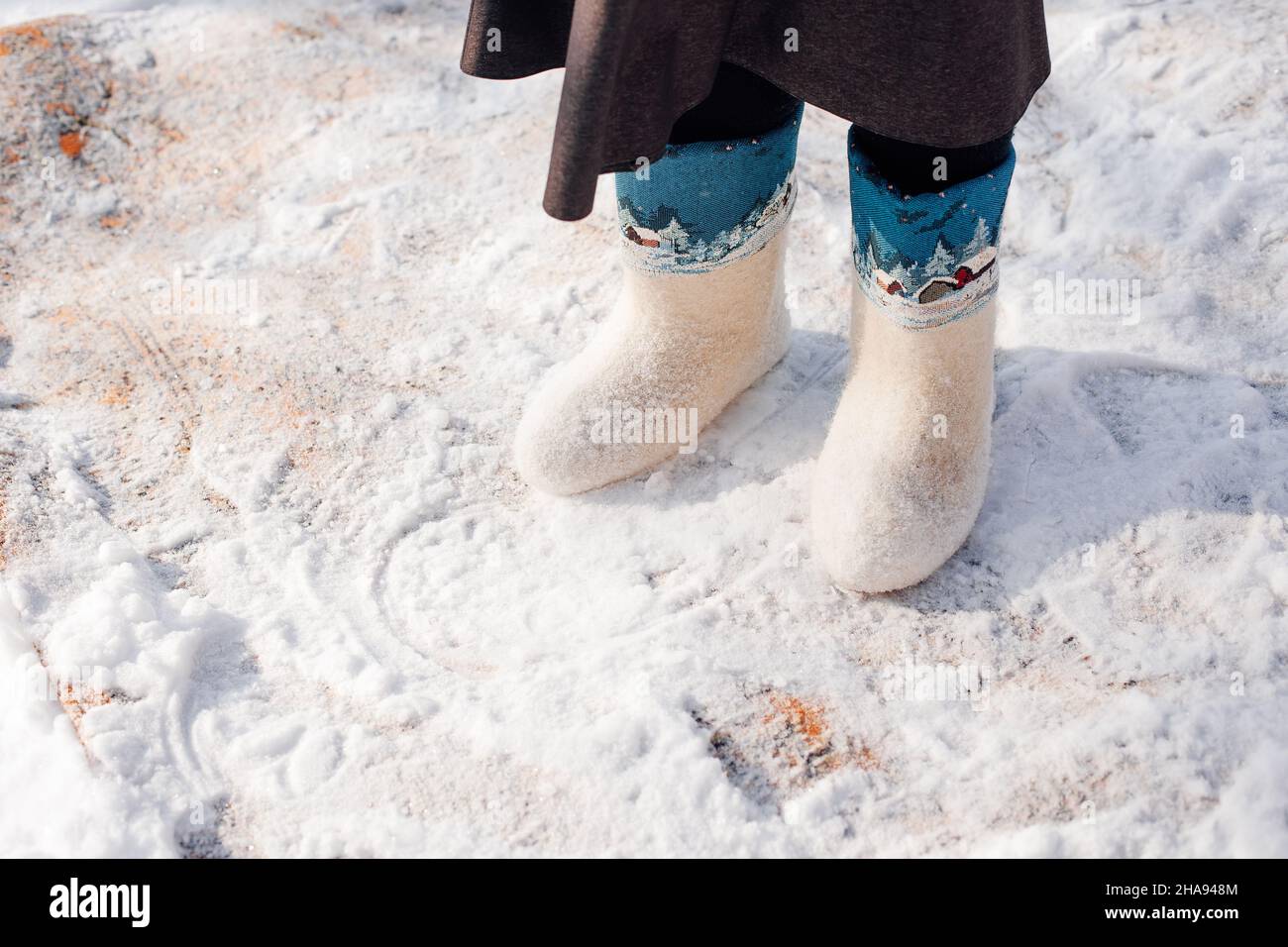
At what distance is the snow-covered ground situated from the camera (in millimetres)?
907

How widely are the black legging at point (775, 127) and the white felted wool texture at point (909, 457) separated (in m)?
0.14

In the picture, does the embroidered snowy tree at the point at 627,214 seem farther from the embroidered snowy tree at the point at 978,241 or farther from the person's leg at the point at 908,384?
the embroidered snowy tree at the point at 978,241

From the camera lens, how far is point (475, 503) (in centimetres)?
119

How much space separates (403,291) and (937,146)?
83 cm

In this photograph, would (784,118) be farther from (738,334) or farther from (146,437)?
(146,437)

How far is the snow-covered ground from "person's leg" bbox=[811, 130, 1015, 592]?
55mm

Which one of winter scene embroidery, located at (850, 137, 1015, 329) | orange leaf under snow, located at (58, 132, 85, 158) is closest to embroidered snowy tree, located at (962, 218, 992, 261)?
winter scene embroidery, located at (850, 137, 1015, 329)

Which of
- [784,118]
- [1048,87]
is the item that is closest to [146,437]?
[784,118]

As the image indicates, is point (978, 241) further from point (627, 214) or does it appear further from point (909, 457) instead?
point (627, 214)

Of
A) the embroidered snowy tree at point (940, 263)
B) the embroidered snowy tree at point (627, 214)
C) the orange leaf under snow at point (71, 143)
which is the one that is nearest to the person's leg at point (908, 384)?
the embroidered snowy tree at point (940, 263)

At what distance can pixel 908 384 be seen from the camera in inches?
41.6

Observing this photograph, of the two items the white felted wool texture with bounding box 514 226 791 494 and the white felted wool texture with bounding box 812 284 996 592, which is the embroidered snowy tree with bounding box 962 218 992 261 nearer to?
the white felted wool texture with bounding box 812 284 996 592

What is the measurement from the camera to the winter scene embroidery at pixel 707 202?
1.05m

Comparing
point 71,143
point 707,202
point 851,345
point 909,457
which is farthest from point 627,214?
point 71,143
